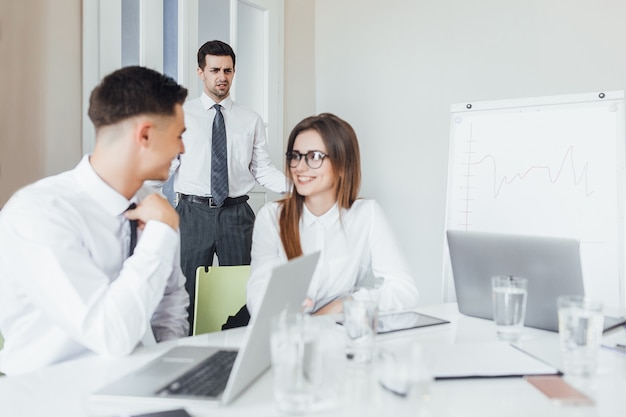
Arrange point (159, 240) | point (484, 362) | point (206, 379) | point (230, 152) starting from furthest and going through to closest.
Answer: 1. point (230, 152)
2. point (159, 240)
3. point (484, 362)
4. point (206, 379)

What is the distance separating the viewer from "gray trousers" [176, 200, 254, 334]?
2.88m

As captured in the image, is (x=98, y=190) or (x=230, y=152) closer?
(x=98, y=190)

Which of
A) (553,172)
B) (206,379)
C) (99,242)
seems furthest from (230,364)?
(553,172)

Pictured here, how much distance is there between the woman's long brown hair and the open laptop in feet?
2.50

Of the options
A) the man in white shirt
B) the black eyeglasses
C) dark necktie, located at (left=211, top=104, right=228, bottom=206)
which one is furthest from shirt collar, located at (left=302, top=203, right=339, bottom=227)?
dark necktie, located at (left=211, top=104, right=228, bottom=206)

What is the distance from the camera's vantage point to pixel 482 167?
7.09 ft

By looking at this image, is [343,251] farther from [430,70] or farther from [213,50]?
[430,70]

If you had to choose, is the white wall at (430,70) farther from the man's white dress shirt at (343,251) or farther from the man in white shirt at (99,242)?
the man in white shirt at (99,242)

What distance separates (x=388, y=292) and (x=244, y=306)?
437mm

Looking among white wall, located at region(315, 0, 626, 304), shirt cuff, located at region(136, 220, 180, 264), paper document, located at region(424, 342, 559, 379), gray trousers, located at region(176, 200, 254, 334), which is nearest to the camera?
paper document, located at region(424, 342, 559, 379)

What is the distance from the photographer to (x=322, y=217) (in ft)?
6.30

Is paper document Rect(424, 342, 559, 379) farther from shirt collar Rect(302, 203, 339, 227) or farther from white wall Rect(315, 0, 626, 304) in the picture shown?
white wall Rect(315, 0, 626, 304)

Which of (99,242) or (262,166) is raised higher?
(262,166)

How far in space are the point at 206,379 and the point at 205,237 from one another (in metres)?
1.98
